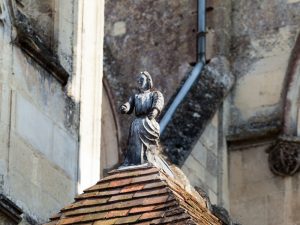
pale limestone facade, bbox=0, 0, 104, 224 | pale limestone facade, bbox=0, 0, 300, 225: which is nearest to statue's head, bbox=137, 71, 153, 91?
pale limestone facade, bbox=0, 0, 104, 224

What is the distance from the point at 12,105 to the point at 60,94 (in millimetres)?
830

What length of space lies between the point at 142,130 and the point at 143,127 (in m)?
0.03

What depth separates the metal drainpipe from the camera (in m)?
22.8

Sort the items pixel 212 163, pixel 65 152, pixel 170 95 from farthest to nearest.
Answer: pixel 170 95 → pixel 212 163 → pixel 65 152

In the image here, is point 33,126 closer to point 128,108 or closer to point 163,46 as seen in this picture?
point 128,108

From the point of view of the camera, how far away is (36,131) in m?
18.4

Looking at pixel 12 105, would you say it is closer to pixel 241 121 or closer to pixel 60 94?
pixel 60 94

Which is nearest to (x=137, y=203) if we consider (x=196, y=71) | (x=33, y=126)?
(x=33, y=126)

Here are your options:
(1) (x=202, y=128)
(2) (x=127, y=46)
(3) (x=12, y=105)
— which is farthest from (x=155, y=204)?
(2) (x=127, y=46)

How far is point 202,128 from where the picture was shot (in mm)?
22781

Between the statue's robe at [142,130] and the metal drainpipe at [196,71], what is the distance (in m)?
6.03

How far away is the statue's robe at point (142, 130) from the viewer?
1627cm

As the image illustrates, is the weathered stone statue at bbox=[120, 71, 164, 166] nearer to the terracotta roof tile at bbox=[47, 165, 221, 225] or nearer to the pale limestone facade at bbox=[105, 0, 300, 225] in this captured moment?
the terracotta roof tile at bbox=[47, 165, 221, 225]

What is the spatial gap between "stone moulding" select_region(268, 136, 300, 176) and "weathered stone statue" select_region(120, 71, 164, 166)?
20.1 feet
